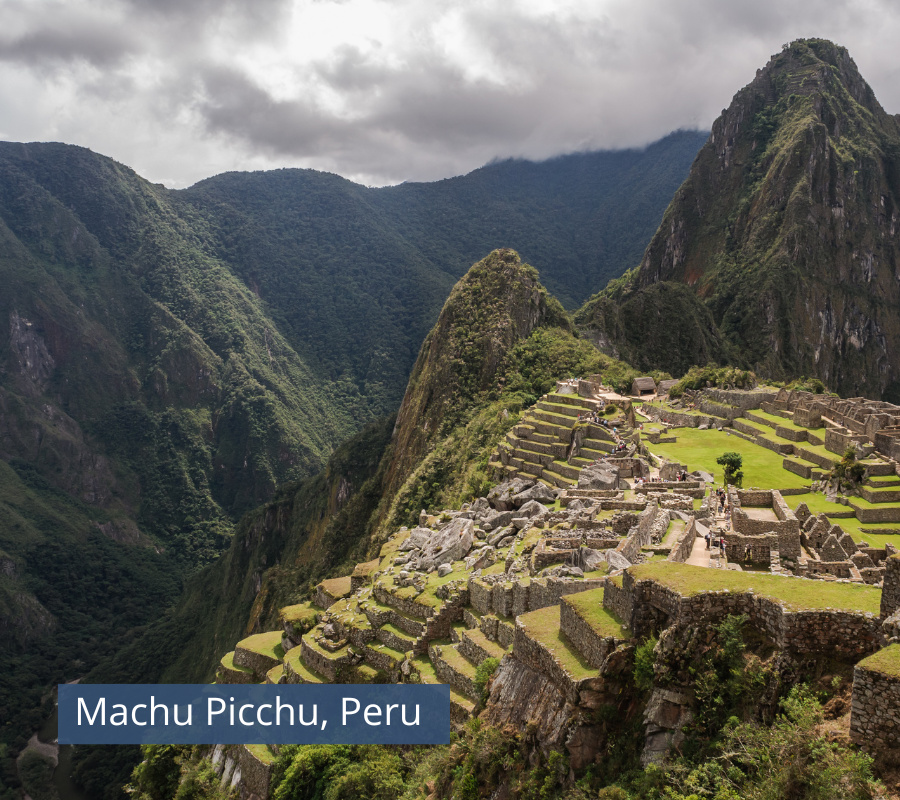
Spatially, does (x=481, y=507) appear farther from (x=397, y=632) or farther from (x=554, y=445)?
(x=554, y=445)

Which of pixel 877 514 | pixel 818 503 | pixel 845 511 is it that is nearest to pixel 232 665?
pixel 818 503

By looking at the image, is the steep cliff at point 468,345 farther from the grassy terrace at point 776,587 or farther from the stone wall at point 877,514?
the grassy terrace at point 776,587

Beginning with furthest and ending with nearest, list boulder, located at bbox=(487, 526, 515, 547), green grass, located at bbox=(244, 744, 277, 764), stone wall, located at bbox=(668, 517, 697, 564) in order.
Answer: boulder, located at bbox=(487, 526, 515, 547) < green grass, located at bbox=(244, 744, 277, 764) < stone wall, located at bbox=(668, 517, 697, 564)

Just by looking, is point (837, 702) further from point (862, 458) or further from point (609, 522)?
point (862, 458)

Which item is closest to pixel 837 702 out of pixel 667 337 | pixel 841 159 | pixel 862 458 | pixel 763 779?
pixel 763 779

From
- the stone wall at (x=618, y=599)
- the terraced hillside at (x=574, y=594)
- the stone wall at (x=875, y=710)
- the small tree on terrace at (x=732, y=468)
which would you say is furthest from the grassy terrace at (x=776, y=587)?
the small tree on terrace at (x=732, y=468)

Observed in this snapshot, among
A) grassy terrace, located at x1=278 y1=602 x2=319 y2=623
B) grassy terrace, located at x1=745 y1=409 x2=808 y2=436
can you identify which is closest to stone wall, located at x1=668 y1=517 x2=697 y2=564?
grassy terrace, located at x1=278 y1=602 x2=319 y2=623

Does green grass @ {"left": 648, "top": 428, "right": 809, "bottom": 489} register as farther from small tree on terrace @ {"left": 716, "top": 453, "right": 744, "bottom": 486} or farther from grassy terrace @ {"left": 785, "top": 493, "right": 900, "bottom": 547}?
grassy terrace @ {"left": 785, "top": 493, "right": 900, "bottom": 547}
